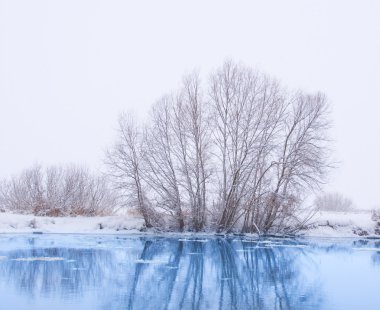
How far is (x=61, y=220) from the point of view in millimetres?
28562

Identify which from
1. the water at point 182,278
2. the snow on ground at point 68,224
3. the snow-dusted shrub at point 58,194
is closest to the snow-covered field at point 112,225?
the snow on ground at point 68,224

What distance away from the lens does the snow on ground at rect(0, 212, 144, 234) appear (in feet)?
88.1

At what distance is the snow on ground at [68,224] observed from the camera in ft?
88.1

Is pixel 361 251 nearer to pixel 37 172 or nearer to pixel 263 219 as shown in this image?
pixel 263 219

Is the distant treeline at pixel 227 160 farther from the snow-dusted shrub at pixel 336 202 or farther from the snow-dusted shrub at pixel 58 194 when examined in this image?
the snow-dusted shrub at pixel 336 202

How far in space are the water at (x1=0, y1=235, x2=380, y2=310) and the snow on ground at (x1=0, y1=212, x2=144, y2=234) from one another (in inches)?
287

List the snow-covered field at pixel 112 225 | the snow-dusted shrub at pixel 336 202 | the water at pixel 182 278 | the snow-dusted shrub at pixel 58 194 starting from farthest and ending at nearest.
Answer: the snow-dusted shrub at pixel 336 202 → the snow-dusted shrub at pixel 58 194 → the snow-covered field at pixel 112 225 → the water at pixel 182 278

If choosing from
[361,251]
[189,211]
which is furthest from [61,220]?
[361,251]

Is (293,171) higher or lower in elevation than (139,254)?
higher

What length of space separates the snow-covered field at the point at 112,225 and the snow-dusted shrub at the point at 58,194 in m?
2.75

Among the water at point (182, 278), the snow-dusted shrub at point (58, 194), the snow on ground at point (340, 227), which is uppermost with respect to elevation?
the snow-dusted shrub at point (58, 194)

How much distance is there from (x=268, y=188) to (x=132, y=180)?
8.07 meters

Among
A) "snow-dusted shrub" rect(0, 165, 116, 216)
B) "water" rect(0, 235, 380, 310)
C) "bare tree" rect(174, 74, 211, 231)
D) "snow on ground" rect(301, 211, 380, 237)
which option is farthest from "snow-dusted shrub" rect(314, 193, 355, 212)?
"water" rect(0, 235, 380, 310)

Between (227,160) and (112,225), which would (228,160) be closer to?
(227,160)
